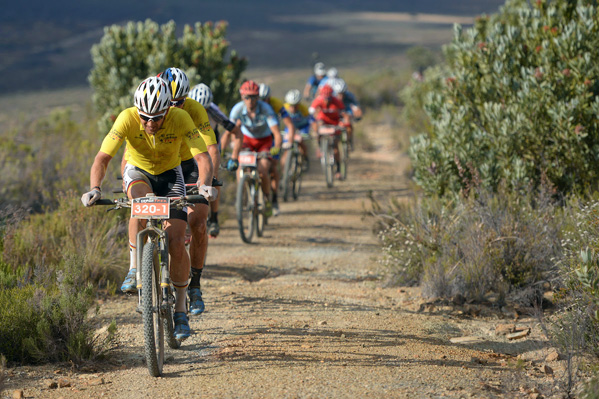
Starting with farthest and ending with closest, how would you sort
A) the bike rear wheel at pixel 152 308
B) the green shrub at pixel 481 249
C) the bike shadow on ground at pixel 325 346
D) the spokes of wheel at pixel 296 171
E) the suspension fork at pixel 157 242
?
the spokes of wheel at pixel 296 171
the green shrub at pixel 481 249
the bike shadow on ground at pixel 325 346
the suspension fork at pixel 157 242
the bike rear wheel at pixel 152 308

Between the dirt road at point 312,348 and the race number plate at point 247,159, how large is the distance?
56.0 inches

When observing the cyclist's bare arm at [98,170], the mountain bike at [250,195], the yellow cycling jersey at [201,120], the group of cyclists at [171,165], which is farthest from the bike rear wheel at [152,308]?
the mountain bike at [250,195]

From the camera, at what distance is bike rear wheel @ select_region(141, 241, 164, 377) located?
5.32 m

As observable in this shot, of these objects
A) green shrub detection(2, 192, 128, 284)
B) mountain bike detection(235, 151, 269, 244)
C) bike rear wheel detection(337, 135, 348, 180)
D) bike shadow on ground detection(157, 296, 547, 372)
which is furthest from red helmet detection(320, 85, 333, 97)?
bike shadow on ground detection(157, 296, 547, 372)

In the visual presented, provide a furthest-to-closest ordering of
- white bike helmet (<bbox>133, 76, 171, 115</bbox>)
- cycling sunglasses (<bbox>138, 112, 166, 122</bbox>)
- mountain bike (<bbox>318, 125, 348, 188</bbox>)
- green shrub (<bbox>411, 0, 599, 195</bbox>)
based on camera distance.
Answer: mountain bike (<bbox>318, 125, 348, 188</bbox>), green shrub (<bbox>411, 0, 599, 195</bbox>), cycling sunglasses (<bbox>138, 112, 166, 122</bbox>), white bike helmet (<bbox>133, 76, 171, 115</bbox>)

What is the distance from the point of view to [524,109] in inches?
372

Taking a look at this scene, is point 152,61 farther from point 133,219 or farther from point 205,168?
point 133,219

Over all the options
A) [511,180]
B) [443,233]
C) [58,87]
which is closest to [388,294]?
[443,233]

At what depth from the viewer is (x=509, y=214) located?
831cm

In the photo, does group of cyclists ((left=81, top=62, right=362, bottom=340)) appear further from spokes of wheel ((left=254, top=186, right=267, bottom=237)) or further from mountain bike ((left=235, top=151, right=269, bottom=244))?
spokes of wheel ((left=254, top=186, right=267, bottom=237))

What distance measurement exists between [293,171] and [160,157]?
8.26 meters

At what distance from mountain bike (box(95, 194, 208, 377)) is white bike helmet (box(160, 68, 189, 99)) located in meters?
1.53

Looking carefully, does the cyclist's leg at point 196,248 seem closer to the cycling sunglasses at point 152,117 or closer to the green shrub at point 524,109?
the cycling sunglasses at point 152,117

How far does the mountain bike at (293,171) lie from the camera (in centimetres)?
1401
